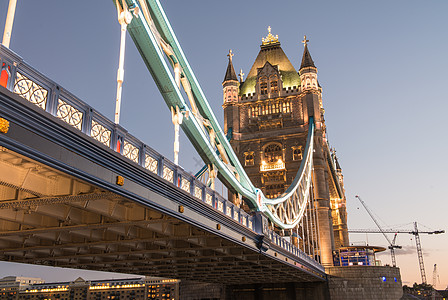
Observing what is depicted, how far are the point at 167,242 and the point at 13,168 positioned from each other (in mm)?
14601

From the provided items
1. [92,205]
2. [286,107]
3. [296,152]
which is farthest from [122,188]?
[286,107]

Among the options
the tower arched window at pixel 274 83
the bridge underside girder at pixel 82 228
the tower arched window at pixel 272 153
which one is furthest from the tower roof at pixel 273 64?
the bridge underside girder at pixel 82 228

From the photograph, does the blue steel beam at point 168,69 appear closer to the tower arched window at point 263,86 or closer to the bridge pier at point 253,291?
the bridge pier at point 253,291

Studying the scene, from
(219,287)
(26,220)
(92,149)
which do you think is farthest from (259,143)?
(92,149)

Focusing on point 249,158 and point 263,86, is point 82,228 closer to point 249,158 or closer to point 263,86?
point 249,158

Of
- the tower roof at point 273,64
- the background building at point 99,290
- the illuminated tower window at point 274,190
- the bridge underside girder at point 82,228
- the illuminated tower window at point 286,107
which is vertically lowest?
the bridge underside girder at point 82,228

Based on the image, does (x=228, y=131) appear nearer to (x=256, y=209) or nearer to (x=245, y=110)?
(x=245, y=110)

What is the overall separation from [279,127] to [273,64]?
1334 centimetres

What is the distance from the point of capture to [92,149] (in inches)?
440

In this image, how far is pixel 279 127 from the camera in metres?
72.8

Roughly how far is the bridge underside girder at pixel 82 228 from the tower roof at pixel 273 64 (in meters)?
46.0

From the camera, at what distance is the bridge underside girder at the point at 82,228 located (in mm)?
12492

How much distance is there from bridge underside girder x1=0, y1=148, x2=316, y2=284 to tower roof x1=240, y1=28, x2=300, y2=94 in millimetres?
45960

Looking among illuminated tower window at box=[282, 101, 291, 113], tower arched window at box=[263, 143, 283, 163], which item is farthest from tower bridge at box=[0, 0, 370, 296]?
illuminated tower window at box=[282, 101, 291, 113]
